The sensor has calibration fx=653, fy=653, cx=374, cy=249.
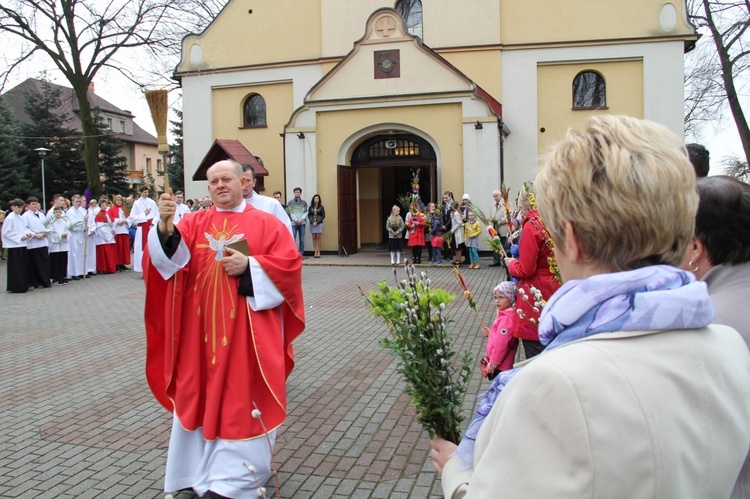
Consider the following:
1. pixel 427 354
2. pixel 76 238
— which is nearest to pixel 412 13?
pixel 76 238

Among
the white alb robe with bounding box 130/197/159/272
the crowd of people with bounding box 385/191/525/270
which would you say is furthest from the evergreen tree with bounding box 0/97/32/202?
the crowd of people with bounding box 385/191/525/270

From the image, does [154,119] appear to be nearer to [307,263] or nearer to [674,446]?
[674,446]

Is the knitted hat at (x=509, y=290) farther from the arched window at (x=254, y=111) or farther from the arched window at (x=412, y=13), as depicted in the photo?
the arched window at (x=254, y=111)

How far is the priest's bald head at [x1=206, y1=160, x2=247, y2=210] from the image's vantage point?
4473 mm

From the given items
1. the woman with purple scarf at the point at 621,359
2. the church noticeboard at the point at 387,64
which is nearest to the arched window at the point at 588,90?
the church noticeboard at the point at 387,64

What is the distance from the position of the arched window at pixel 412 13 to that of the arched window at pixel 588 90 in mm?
5481

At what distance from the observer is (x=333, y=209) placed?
20.8 metres

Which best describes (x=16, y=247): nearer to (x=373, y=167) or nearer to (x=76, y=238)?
(x=76, y=238)

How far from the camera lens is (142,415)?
6.06 m

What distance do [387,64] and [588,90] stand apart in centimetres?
676

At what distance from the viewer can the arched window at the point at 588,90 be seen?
21.1 m

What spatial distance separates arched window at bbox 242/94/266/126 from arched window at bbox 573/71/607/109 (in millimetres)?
10795

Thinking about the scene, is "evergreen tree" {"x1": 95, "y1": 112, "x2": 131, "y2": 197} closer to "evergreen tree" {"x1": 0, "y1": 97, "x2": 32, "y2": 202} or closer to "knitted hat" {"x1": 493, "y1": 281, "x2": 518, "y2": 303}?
"evergreen tree" {"x1": 0, "y1": 97, "x2": 32, "y2": 202}

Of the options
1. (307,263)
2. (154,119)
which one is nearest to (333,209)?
(307,263)
